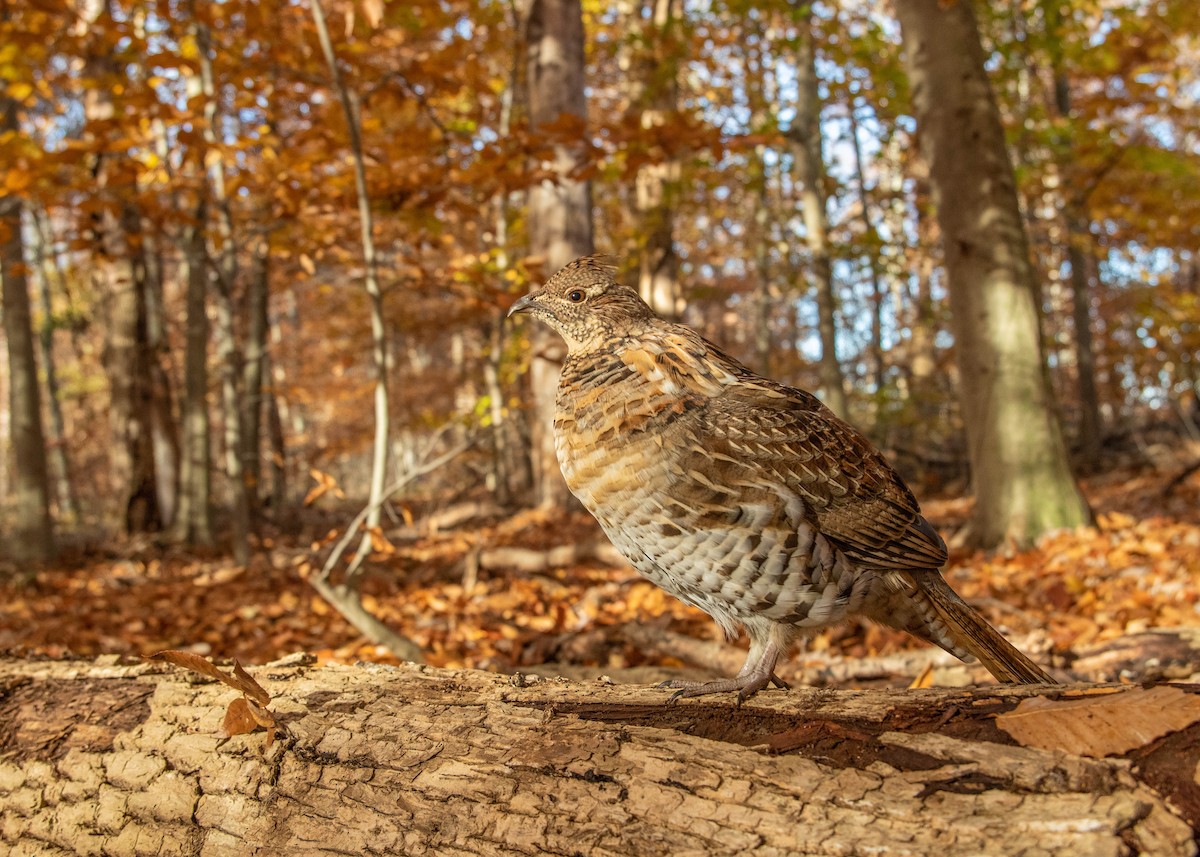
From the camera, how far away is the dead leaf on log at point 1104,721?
158cm

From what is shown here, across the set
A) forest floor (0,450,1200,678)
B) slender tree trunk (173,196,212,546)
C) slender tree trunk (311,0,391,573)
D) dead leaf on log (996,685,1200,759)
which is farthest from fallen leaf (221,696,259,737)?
slender tree trunk (173,196,212,546)

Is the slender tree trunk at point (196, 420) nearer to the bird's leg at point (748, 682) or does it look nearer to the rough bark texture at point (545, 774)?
the rough bark texture at point (545, 774)

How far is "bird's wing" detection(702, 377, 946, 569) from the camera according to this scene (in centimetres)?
227

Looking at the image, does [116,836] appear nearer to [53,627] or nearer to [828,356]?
[53,627]

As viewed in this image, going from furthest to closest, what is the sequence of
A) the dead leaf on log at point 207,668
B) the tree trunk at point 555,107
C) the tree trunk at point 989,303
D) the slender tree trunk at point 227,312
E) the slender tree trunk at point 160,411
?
the slender tree trunk at point 160,411 → the tree trunk at point 555,107 → the tree trunk at point 989,303 → the slender tree trunk at point 227,312 → the dead leaf on log at point 207,668

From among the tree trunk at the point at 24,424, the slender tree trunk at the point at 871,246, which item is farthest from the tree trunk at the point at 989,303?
the tree trunk at the point at 24,424

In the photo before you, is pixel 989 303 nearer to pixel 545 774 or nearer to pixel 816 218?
pixel 816 218

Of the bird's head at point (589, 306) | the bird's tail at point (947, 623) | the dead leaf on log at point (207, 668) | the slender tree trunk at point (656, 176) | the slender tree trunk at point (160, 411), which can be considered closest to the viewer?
the dead leaf on log at point (207, 668)

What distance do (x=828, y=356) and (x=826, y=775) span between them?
11.7 metres

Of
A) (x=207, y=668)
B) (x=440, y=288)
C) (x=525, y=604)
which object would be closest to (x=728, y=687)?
(x=207, y=668)

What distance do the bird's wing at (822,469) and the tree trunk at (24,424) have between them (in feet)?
30.0

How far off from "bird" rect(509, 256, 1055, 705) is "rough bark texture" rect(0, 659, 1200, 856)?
31cm

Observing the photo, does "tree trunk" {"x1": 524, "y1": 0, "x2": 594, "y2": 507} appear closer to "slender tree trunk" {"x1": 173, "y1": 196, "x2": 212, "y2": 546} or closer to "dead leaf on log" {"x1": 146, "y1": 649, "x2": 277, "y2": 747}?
"slender tree trunk" {"x1": 173, "y1": 196, "x2": 212, "y2": 546}

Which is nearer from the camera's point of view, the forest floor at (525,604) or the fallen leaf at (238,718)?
the fallen leaf at (238,718)
